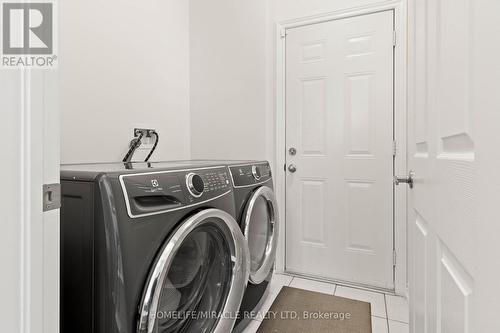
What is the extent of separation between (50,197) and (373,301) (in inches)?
79.3

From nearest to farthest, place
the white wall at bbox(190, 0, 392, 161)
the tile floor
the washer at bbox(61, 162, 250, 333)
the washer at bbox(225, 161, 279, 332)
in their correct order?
1. the washer at bbox(61, 162, 250, 333)
2. the washer at bbox(225, 161, 279, 332)
3. the tile floor
4. the white wall at bbox(190, 0, 392, 161)

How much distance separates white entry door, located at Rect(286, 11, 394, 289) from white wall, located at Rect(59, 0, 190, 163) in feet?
3.21

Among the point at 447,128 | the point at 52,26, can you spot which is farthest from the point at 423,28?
the point at 52,26

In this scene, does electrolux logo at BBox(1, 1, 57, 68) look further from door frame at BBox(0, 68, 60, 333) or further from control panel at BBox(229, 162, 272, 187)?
control panel at BBox(229, 162, 272, 187)

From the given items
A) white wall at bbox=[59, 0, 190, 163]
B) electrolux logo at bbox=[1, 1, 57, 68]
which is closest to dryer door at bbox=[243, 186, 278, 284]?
white wall at bbox=[59, 0, 190, 163]

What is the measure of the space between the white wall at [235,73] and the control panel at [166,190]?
4.08 feet

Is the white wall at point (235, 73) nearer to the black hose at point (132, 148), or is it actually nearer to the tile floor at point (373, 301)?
the black hose at point (132, 148)

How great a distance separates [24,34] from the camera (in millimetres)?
520

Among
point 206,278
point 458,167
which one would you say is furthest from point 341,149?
point 458,167

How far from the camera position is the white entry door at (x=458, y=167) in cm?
37

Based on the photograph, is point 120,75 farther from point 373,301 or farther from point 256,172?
point 373,301

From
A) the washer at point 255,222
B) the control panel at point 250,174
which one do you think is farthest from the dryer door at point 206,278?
the control panel at point 250,174

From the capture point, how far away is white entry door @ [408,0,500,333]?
373 mm

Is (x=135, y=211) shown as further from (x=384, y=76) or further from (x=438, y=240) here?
(x=384, y=76)
